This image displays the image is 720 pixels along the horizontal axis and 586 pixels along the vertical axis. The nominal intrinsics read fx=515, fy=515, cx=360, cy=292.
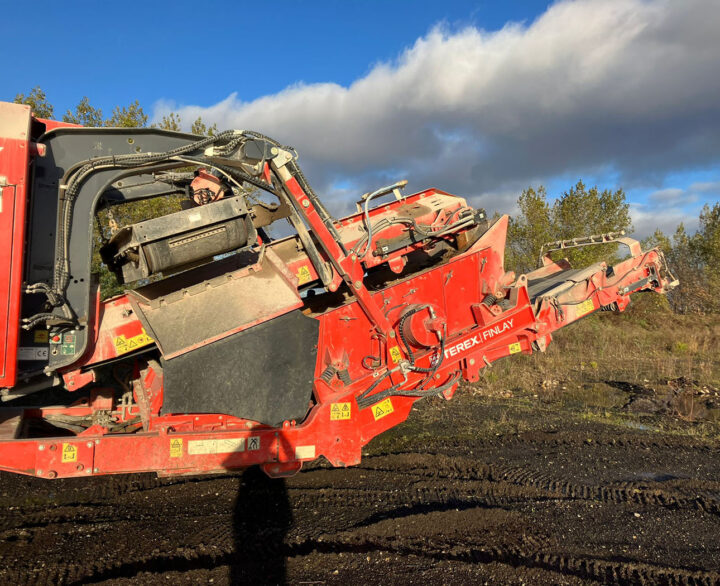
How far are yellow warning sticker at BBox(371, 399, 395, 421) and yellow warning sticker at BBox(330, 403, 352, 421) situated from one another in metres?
0.26

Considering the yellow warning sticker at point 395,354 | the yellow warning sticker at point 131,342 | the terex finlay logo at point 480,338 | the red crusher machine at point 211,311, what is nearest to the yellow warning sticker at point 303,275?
the red crusher machine at point 211,311

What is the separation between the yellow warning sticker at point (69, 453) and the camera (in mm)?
3393

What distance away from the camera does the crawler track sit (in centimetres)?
315

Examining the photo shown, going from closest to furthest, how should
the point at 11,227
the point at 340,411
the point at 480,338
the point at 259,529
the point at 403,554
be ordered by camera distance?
the point at 11,227 → the point at 403,554 → the point at 259,529 → the point at 340,411 → the point at 480,338

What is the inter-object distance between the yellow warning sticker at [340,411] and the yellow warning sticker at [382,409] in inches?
10.1

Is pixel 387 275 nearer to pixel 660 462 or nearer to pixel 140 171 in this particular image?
pixel 140 171

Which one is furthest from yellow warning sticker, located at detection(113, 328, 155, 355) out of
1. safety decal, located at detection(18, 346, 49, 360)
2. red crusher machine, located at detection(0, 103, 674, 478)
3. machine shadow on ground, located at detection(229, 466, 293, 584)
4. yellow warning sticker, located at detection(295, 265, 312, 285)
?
machine shadow on ground, located at detection(229, 466, 293, 584)

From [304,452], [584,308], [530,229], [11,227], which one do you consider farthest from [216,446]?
[530,229]

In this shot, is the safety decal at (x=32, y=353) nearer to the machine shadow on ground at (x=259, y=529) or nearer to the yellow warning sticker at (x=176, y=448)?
the yellow warning sticker at (x=176, y=448)

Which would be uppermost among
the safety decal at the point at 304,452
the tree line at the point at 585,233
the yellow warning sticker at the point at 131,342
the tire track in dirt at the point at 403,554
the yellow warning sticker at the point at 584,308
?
the tree line at the point at 585,233

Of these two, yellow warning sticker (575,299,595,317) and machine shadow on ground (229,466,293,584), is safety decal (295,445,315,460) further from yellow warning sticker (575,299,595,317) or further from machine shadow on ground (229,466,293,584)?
yellow warning sticker (575,299,595,317)

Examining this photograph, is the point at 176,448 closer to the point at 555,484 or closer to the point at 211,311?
the point at 211,311

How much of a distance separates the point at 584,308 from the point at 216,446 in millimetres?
3756

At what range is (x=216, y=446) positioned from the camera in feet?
12.0
